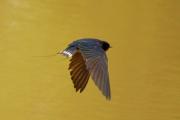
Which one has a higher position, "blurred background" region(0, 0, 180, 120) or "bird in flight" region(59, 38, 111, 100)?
"blurred background" region(0, 0, 180, 120)

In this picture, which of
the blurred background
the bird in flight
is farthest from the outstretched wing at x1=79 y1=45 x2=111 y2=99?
the blurred background

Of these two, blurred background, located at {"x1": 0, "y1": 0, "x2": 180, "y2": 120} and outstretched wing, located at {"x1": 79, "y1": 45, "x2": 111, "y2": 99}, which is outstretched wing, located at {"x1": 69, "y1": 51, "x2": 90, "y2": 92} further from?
blurred background, located at {"x1": 0, "y1": 0, "x2": 180, "y2": 120}

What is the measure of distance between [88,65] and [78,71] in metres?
0.06

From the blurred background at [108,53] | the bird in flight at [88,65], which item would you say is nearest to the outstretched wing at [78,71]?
the bird in flight at [88,65]

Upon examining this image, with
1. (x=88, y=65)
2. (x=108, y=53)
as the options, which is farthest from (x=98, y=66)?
(x=108, y=53)

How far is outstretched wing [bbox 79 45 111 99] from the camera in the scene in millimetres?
690

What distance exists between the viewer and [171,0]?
195cm

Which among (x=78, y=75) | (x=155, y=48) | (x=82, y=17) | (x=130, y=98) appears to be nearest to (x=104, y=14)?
(x=82, y=17)

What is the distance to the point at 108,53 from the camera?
1816 mm

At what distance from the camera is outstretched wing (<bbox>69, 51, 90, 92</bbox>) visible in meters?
0.76

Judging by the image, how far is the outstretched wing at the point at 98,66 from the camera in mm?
690

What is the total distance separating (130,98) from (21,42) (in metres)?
0.45

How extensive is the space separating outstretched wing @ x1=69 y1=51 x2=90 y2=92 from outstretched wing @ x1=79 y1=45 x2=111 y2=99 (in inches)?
0.6

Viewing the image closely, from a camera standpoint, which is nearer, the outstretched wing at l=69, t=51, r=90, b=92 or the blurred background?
the outstretched wing at l=69, t=51, r=90, b=92
